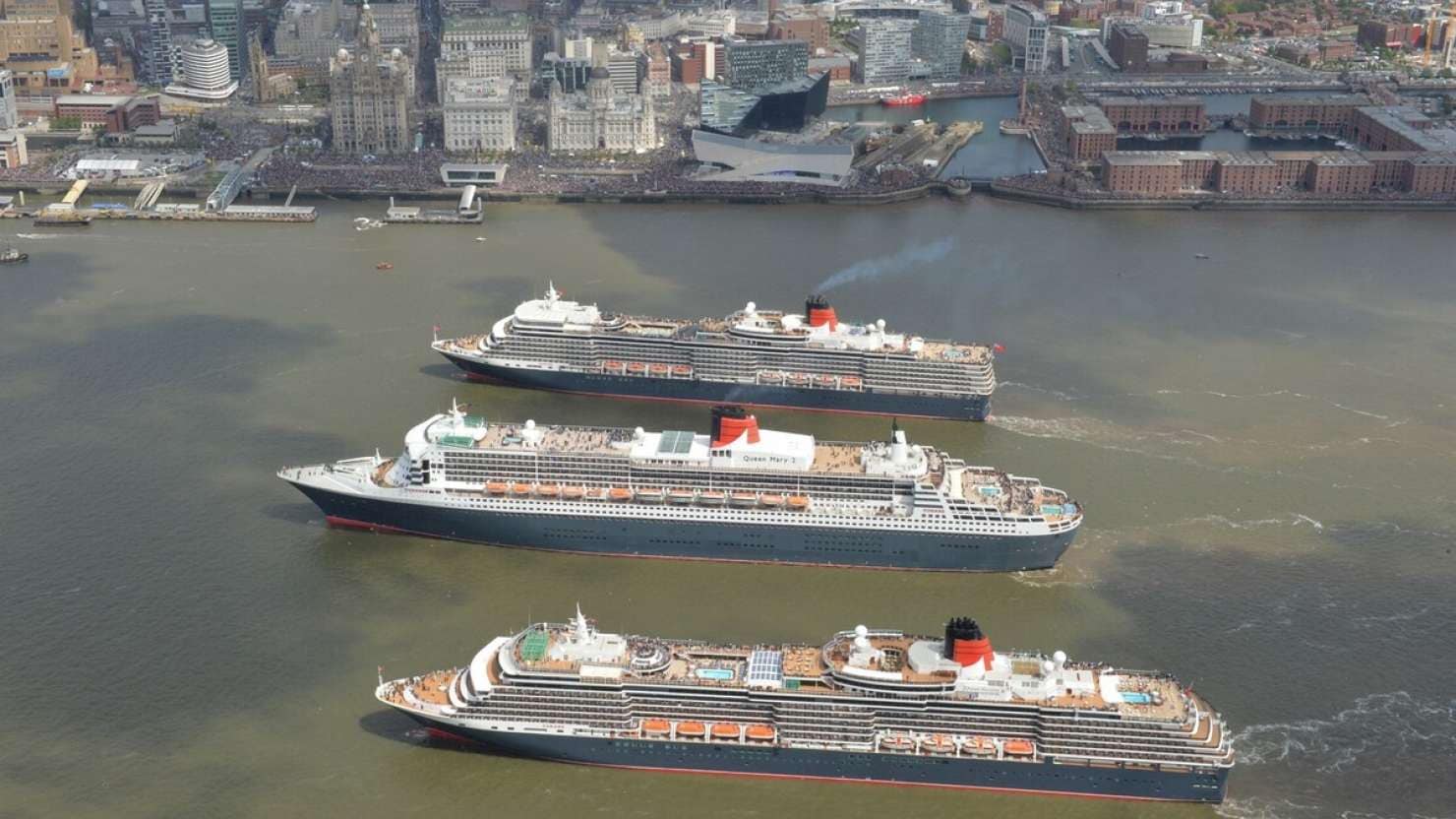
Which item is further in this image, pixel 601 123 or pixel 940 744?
pixel 601 123

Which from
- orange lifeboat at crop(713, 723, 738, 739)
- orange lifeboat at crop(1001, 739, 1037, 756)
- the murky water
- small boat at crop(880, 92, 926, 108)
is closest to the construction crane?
small boat at crop(880, 92, 926, 108)

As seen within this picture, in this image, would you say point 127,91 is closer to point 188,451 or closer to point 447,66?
point 447,66

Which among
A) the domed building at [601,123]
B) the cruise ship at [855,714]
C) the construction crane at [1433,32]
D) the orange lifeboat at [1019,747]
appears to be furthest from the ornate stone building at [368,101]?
the construction crane at [1433,32]

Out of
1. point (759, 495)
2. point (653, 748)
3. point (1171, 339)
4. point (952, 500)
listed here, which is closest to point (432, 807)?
point (653, 748)

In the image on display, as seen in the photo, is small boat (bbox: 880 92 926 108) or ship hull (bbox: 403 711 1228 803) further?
small boat (bbox: 880 92 926 108)

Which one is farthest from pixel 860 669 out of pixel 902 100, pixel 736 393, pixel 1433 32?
pixel 1433 32

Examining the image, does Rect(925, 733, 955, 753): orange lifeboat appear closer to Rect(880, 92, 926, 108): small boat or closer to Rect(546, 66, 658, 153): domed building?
Rect(546, 66, 658, 153): domed building

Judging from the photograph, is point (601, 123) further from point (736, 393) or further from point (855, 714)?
point (855, 714)
